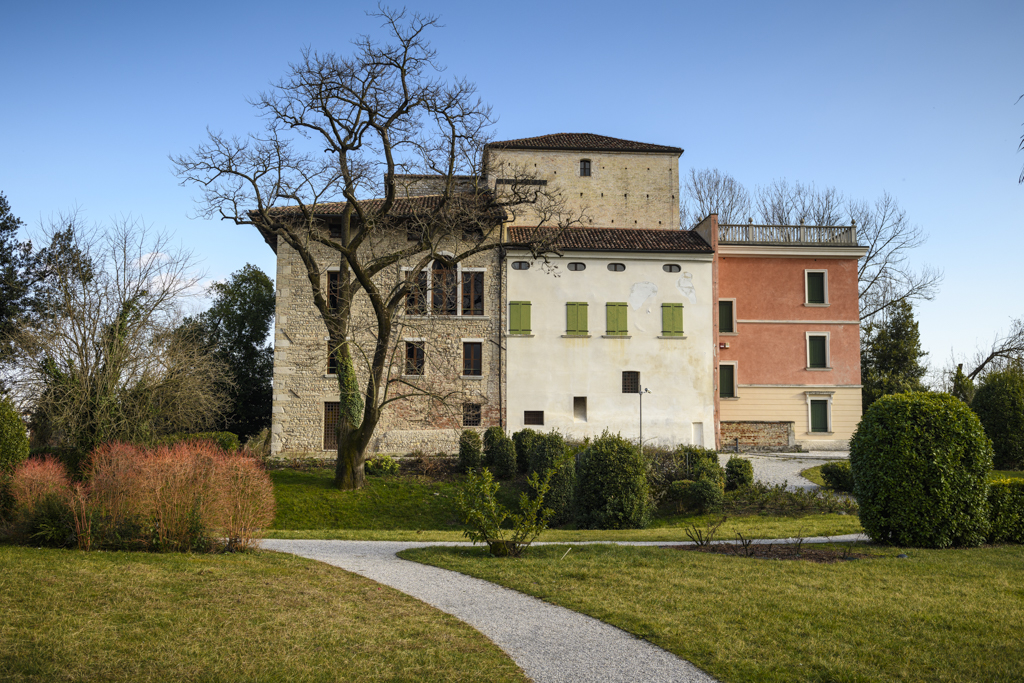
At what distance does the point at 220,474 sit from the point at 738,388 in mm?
24357

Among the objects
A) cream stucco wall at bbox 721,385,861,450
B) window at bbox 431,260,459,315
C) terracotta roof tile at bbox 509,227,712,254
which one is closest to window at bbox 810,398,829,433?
cream stucco wall at bbox 721,385,861,450

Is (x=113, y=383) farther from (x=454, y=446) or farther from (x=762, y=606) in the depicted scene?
(x=762, y=606)

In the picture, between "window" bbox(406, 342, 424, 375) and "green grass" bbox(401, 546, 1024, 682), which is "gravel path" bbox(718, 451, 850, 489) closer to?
"window" bbox(406, 342, 424, 375)

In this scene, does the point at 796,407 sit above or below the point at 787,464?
above

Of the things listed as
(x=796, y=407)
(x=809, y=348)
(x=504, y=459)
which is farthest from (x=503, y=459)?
(x=809, y=348)

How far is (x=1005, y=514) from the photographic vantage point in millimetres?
11211

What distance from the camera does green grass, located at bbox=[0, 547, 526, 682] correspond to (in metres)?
5.31

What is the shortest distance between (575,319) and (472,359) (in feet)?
13.7

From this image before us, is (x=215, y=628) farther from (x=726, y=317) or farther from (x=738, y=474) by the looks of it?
(x=726, y=317)

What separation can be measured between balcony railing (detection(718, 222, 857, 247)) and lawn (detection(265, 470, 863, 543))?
51.2 feet

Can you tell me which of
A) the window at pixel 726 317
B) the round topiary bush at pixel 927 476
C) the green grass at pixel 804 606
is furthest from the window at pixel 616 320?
the green grass at pixel 804 606

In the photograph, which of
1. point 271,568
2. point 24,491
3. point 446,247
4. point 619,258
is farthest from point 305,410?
point 271,568

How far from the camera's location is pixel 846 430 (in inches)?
1197

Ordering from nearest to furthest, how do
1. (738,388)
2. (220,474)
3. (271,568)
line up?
(271,568) < (220,474) < (738,388)
